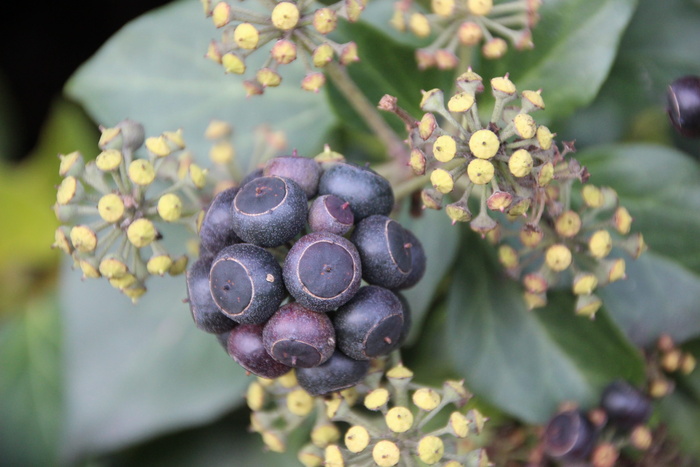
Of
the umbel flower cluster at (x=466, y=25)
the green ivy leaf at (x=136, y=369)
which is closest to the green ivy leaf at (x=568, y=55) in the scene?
the umbel flower cluster at (x=466, y=25)

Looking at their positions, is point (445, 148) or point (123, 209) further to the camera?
point (123, 209)

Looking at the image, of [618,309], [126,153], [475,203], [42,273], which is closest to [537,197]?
[475,203]

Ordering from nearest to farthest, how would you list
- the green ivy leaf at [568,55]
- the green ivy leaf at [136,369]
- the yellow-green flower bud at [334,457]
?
1. the yellow-green flower bud at [334,457]
2. the green ivy leaf at [568,55]
3. the green ivy leaf at [136,369]

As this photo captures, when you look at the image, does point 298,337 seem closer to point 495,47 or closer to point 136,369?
point 495,47

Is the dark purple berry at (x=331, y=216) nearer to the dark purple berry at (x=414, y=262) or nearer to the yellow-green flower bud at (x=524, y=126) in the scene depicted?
the dark purple berry at (x=414, y=262)

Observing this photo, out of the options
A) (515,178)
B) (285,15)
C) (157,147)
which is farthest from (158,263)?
(515,178)

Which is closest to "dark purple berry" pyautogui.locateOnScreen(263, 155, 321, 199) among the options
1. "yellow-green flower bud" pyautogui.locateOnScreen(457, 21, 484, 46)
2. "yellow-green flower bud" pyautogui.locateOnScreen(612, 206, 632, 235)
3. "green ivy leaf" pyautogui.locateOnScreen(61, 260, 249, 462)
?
"yellow-green flower bud" pyautogui.locateOnScreen(457, 21, 484, 46)
